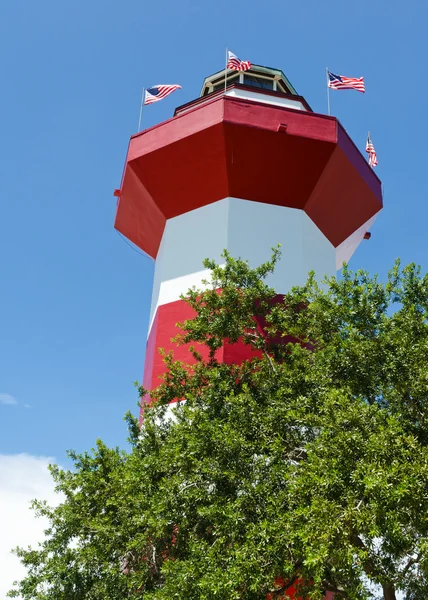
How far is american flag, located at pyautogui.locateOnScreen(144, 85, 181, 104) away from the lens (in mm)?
19156

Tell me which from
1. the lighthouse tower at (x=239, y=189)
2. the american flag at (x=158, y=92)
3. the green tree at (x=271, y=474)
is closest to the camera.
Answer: the green tree at (x=271, y=474)

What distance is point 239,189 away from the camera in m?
17.6

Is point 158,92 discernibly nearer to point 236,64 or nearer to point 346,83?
point 236,64

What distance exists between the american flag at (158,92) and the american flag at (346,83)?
484 centimetres

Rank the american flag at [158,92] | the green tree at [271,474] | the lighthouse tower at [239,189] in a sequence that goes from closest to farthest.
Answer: the green tree at [271,474] < the lighthouse tower at [239,189] < the american flag at [158,92]

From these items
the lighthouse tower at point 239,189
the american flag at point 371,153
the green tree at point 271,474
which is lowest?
the green tree at point 271,474

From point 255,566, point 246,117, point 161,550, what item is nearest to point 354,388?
point 255,566

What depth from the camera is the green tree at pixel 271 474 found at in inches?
330

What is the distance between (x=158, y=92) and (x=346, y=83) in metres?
5.94

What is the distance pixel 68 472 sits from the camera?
12.5 metres

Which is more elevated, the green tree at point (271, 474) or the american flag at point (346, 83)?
the american flag at point (346, 83)

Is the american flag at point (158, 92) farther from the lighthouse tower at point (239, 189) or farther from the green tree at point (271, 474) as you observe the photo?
the green tree at point (271, 474)

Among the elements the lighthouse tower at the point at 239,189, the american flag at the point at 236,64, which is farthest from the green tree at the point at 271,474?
Answer: the american flag at the point at 236,64

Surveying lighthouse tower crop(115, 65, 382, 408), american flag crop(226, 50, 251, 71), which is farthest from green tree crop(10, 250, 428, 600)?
american flag crop(226, 50, 251, 71)
